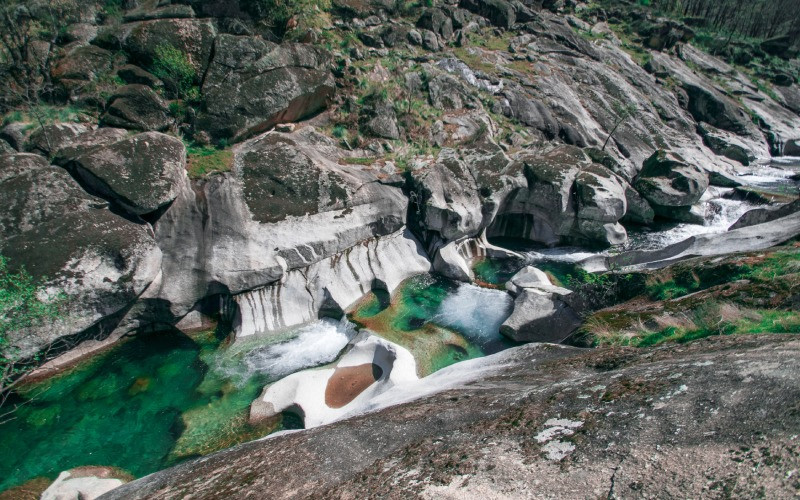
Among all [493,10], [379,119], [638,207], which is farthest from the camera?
[493,10]

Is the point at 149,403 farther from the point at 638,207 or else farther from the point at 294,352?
the point at 638,207

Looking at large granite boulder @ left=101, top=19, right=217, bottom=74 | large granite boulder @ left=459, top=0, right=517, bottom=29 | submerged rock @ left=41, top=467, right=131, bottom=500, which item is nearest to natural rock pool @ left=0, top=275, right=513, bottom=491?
submerged rock @ left=41, top=467, right=131, bottom=500

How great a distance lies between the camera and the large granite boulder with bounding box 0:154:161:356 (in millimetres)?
13500

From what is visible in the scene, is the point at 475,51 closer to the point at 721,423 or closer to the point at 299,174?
the point at 299,174

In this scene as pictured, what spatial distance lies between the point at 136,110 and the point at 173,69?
4687 millimetres

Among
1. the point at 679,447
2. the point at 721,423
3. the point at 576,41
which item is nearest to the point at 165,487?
the point at 679,447

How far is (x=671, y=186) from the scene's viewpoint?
25.2 meters

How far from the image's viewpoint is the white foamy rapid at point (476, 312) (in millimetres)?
16766

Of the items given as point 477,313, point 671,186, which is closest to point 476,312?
point 477,313

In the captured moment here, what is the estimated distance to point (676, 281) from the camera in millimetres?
13039

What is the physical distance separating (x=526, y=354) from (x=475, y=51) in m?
41.4

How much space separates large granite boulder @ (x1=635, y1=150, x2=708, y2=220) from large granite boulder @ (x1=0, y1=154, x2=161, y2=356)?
1129 inches

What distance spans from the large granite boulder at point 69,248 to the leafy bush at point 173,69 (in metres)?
9.77

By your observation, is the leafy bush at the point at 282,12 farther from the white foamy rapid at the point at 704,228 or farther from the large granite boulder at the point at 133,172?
the white foamy rapid at the point at 704,228
